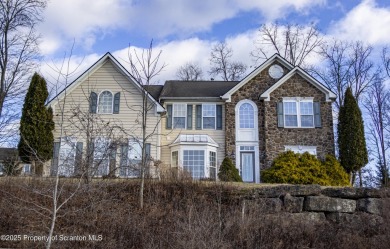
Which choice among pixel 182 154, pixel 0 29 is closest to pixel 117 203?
pixel 182 154

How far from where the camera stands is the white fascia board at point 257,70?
22355 mm

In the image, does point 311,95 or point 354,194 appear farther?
point 311,95

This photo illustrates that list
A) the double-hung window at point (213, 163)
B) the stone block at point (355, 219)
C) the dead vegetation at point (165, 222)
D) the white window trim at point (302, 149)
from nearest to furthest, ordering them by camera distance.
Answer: the dead vegetation at point (165, 222) → the stone block at point (355, 219) → the double-hung window at point (213, 163) → the white window trim at point (302, 149)

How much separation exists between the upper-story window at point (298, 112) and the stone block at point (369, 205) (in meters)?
8.65

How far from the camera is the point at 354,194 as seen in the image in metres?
13.5

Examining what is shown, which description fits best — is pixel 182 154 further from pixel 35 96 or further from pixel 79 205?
pixel 79 205

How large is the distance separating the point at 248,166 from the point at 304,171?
324cm

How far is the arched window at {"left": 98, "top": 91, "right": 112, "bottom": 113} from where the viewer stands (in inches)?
859

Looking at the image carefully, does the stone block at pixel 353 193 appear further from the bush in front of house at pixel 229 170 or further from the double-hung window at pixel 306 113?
the double-hung window at pixel 306 113

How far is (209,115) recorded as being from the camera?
22.6 m

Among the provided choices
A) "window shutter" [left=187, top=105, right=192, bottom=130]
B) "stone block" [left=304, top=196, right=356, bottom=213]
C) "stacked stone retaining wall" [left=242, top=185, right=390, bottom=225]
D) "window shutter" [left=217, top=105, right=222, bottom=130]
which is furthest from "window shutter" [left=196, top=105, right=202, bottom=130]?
"stone block" [left=304, top=196, right=356, bottom=213]

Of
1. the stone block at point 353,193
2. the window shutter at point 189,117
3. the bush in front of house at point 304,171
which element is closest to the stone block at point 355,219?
the stone block at point 353,193

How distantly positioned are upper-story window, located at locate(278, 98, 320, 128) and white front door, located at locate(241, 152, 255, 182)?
99.0 inches

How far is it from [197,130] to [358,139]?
26.9 ft
